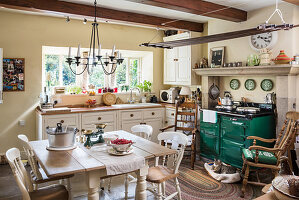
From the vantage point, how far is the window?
561 cm

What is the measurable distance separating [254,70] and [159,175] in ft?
8.22

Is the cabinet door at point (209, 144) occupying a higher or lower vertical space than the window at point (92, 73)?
lower

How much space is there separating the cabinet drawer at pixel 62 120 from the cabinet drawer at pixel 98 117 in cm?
17

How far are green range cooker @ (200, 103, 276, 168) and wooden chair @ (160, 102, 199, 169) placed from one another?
29 centimetres

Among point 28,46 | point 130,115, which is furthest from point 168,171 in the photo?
point 28,46

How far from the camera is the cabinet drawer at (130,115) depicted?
545 centimetres

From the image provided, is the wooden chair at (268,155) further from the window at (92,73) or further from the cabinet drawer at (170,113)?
the window at (92,73)

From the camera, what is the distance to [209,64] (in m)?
5.33

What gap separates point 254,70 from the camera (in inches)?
175

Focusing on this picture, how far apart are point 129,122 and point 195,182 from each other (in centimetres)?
200

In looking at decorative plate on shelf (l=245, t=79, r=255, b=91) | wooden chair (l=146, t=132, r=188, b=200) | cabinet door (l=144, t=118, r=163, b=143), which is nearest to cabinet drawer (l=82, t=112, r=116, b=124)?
cabinet door (l=144, t=118, r=163, b=143)

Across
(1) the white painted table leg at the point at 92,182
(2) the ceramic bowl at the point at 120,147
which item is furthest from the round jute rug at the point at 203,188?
(1) the white painted table leg at the point at 92,182

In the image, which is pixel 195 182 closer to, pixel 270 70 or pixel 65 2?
pixel 270 70

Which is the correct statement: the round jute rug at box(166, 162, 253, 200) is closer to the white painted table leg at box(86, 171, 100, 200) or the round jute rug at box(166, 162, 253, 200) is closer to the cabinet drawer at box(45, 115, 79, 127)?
the white painted table leg at box(86, 171, 100, 200)
